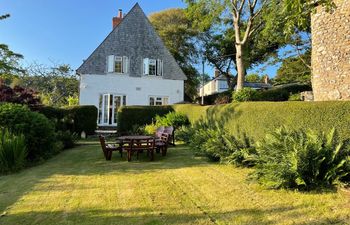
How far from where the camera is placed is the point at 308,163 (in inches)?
219

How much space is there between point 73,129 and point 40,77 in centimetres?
2266

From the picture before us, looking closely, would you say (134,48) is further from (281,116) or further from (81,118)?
(281,116)

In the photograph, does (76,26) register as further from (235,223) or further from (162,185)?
(235,223)

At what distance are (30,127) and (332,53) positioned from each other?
10713 mm

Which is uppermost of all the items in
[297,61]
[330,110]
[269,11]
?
[269,11]

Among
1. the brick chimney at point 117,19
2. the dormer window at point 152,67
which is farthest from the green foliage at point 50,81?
the dormer window at point 152,67

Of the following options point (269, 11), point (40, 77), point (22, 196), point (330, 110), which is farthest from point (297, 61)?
point (40, 77)

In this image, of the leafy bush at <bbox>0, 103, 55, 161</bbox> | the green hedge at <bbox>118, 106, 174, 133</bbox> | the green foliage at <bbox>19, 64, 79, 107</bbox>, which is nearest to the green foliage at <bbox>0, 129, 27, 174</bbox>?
the leafy bush at <bbox>0, 103, 55, 161</bbox>

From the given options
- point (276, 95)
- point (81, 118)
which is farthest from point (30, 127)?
point (276, 95)

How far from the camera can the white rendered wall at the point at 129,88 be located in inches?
889

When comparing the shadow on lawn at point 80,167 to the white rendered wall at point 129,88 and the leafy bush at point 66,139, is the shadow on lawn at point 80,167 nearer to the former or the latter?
the leafy bush at point 66,139

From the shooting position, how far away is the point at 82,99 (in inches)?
882

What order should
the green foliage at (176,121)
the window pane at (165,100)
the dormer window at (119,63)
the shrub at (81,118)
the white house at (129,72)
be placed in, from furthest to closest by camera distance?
1. the window pane at (165,100)
2. the dormer window at (119,63)
3. the white house at (129,72)
4. the shrub at (81,118)
5. the green foliage at (176,121)

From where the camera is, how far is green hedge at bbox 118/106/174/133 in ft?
61.0
